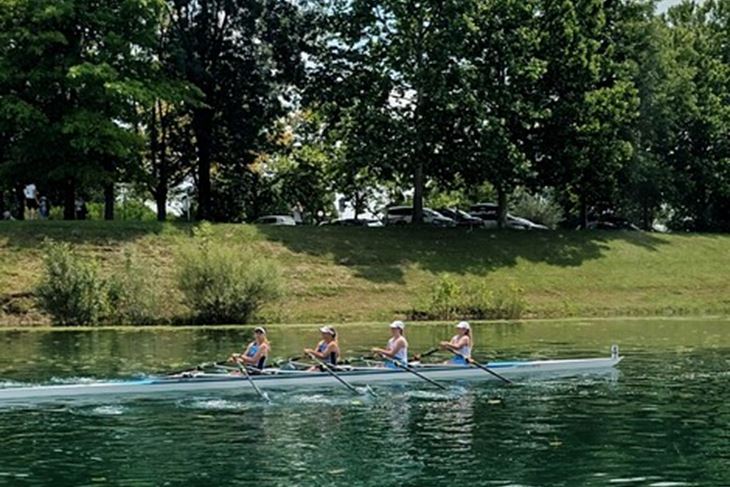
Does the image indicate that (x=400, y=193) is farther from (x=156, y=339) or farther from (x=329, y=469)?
(x=329, y=469)

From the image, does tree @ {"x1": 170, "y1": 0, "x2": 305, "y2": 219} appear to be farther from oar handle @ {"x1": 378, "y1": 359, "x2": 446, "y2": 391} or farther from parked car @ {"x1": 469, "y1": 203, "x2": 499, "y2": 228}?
oar handle @ {"x1": 378, "y1": 359, "x2": 446, "y2": 391}

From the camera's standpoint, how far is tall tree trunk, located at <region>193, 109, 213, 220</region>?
226ft

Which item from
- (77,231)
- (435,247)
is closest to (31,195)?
(77,231)

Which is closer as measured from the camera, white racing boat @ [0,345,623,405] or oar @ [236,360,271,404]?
white racing boat @ [0,345,623,405]

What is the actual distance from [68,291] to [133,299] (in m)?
2.78

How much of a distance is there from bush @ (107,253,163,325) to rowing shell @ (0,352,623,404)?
19.2 m

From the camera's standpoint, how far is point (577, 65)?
64.6 meters

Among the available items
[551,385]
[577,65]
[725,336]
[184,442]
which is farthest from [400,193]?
[184,442]

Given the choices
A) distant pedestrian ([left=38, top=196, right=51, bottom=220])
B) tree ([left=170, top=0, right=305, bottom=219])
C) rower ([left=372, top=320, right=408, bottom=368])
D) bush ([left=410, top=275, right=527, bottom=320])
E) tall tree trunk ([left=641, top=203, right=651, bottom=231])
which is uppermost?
tree ([left=170, top=0, right=305, bottom=219])

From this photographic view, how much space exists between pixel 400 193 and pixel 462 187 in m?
19.8

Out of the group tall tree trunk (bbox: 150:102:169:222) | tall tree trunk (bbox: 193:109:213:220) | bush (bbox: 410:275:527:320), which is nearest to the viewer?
bush (bbox: 410:275:527:320)

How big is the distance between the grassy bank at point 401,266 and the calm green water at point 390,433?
16176 millimetres

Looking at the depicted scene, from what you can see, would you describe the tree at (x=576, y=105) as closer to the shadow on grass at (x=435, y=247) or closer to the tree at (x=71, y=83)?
the shadow on grass at (x=435, y=247)

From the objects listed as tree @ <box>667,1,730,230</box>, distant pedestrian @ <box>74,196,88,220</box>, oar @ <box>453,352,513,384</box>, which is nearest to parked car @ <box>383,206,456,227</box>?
tree @ <box>667,1,730,230</box>
